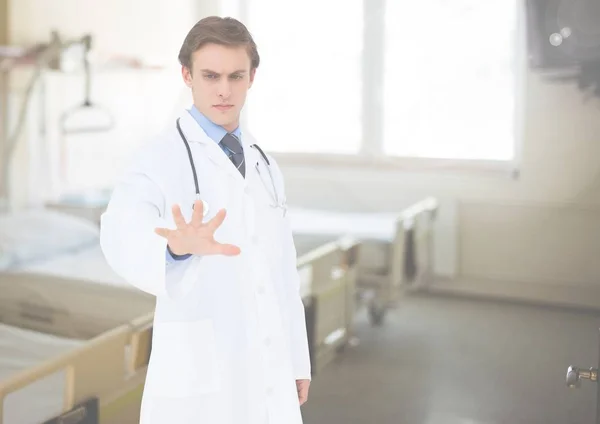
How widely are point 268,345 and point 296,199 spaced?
2.50 m

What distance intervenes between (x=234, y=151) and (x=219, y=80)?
10cm

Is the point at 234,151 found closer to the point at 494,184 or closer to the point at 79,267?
the point at 79,267

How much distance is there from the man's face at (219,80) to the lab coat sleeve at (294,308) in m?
0.14

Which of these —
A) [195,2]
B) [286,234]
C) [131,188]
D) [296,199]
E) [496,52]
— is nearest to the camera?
[131,188]

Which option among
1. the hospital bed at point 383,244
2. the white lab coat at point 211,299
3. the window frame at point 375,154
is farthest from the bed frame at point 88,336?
the window frame at point 375,154

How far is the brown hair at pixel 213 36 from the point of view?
3.27 ft

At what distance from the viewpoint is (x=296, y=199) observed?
3518 millimetres

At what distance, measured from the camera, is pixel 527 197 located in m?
3.15

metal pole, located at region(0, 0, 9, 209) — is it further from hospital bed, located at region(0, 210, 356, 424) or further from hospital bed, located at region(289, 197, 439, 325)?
hospital bed, located at region(289, 197, 439, 325)

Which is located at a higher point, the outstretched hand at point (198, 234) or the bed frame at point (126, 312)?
the outstretched hand at point (198, 234)

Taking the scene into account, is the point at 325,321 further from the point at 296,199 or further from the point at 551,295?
the point at 296,199

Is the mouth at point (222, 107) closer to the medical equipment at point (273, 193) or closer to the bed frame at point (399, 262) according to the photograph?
the medical equipment at point (273, 193)

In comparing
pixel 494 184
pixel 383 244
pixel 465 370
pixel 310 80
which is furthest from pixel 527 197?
pixel 310 80

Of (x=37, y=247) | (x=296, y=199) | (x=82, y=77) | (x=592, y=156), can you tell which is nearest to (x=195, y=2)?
(x=82, y=77)
